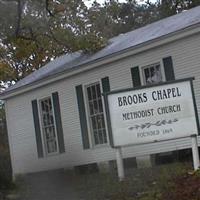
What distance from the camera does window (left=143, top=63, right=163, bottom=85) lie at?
1836 centimetres

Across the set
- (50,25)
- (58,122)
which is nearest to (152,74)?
(50,25)

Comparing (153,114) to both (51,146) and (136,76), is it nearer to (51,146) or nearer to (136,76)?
(136,76)

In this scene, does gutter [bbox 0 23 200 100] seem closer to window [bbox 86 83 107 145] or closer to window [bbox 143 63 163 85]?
window [bbox 143 63 163 85]

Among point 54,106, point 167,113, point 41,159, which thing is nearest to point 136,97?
point 167,113

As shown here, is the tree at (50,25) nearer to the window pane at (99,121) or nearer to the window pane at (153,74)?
the window pane at (99,121)

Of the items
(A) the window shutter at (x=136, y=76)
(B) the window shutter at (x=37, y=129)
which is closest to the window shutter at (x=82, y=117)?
(A) the window shutter at (x=136, y=76)

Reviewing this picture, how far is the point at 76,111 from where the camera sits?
70.3 feet

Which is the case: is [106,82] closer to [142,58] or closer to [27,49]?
[142,58]

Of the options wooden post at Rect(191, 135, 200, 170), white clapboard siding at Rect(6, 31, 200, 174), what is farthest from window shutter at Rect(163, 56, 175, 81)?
wooden post at Rect(191, 135, 200, 170)

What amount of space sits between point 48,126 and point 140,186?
1046cm

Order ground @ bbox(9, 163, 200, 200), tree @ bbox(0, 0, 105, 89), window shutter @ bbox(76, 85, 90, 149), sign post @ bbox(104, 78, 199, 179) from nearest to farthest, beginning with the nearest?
ground @ bbox(9, 163, 200, 200)
sign post @ bbox(104, 78, 199, 179)
tree @ bbox(0, 0, 105, 89)
window shutter @ bbox(76, 85, 90, 149)

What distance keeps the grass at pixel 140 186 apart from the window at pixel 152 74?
132 inches

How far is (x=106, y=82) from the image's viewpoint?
20.1 m

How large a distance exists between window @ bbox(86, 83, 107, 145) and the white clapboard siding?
301mm
